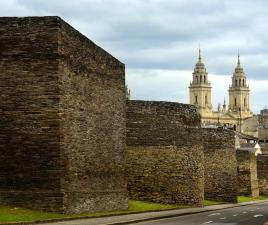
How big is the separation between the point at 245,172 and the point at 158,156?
3451cm

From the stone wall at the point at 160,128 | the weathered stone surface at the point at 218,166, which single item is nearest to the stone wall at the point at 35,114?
the stone wall at the point at 160,128

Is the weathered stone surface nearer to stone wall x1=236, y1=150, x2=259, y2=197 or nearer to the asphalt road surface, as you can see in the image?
stone wall x1=236, y1=150, x2=259, y2=197

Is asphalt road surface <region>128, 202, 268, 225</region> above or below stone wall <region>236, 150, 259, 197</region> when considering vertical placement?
below

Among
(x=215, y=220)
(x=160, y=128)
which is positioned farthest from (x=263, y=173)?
(x=215, y=220)

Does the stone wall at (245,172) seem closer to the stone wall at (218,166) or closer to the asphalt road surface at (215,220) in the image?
the stone wall at (218,166)

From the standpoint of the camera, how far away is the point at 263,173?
3716 inches

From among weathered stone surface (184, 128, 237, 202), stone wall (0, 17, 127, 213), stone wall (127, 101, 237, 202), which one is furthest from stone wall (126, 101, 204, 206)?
stone wall (0, 17, 127, 213)

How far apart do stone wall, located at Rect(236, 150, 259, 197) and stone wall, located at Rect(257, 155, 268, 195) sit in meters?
11.1

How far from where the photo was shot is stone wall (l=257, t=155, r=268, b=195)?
9350 centimetres

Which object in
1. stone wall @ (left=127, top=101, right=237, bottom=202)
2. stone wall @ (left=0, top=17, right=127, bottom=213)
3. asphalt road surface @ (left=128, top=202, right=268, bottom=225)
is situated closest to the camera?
stone wall @ (left=0, top=17, right=127, bottom=213)

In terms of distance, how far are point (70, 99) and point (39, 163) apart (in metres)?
2.97

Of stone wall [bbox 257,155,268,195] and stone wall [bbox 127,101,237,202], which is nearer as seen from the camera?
stone wall [bbox 127,101,237,202]

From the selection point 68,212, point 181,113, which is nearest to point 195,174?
point 181,113

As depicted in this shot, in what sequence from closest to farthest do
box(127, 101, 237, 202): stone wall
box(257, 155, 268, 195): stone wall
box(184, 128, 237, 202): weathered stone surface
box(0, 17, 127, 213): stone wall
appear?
1. box(0, 17, 127, 213): stone wall
2. box(127, 101, 237, 202): stone wall
3. box(184, 128, 237, 202): weathered stone surface
4. box(257, 155, 268, 195): stone wall
